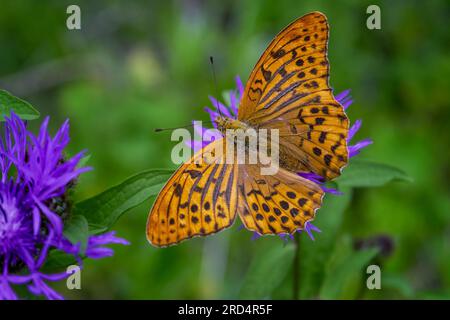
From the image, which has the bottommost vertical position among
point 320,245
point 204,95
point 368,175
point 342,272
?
point 342,272

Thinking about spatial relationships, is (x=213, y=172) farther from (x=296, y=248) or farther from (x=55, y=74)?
(x=55, y=74)

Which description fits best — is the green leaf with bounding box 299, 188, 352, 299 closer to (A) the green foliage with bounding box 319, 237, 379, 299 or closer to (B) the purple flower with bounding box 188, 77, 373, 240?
(A) the green foliage with bounding box 319, 237, 379, 299

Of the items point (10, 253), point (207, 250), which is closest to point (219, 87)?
point (207, 250)

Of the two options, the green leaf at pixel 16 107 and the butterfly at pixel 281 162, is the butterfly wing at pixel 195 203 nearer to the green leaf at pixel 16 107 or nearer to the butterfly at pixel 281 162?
the butterfly at pixel 281 162

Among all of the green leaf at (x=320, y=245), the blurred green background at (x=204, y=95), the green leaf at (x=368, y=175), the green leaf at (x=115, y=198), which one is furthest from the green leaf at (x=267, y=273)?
the green leaf at (x=115, y=198)

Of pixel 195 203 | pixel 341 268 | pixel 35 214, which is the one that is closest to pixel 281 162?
pixel 195 203

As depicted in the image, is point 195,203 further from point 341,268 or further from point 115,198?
point 341,268
